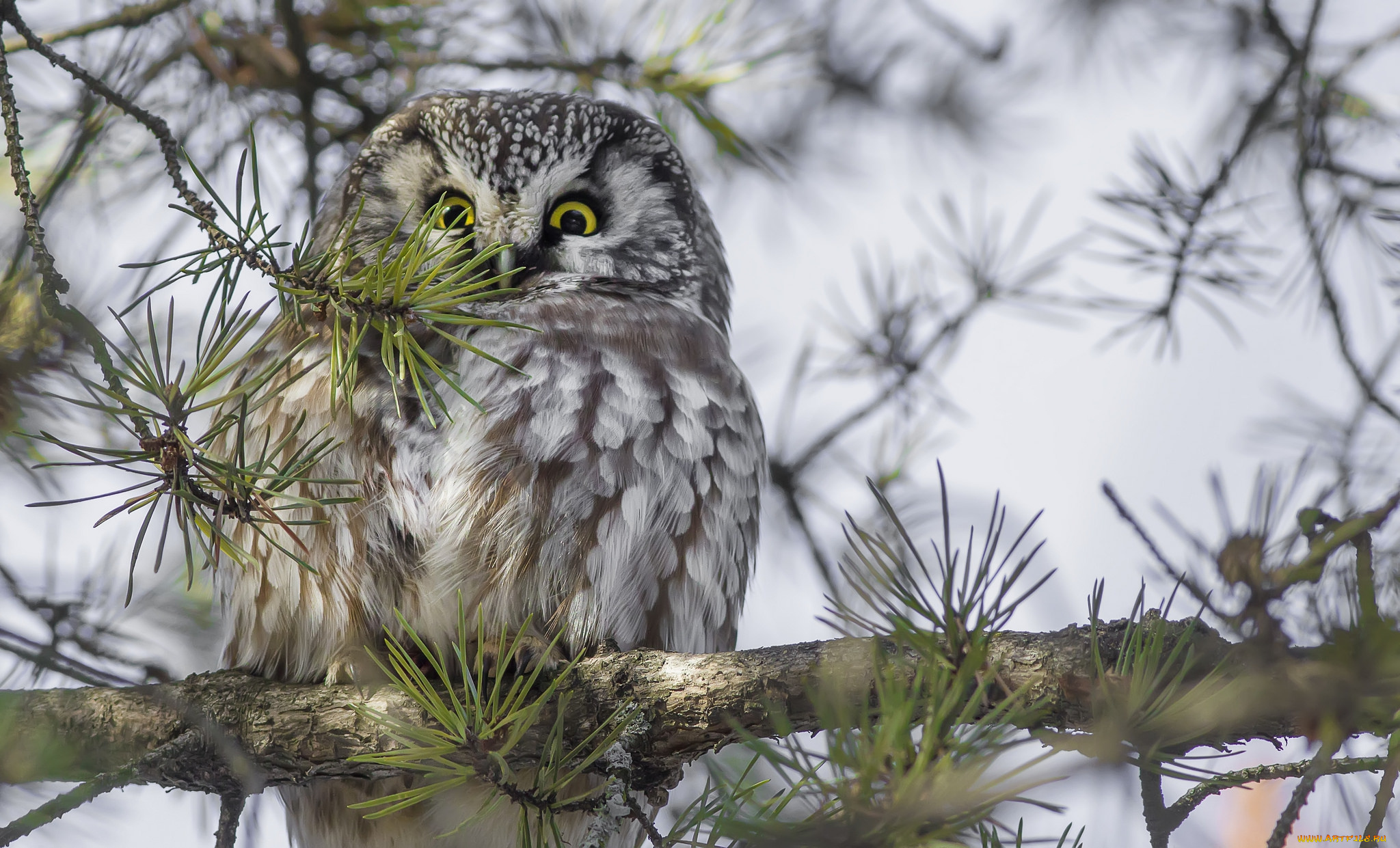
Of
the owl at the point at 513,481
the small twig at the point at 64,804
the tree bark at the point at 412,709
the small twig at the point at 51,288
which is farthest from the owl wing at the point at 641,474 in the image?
the small twig at the point at 51,288

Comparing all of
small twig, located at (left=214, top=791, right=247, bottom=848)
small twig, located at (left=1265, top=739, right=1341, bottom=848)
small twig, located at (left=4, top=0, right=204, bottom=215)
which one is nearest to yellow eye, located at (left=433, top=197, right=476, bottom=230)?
small twig, located at (left=4, top=0, right=204, bottom=215)

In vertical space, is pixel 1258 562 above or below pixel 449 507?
below

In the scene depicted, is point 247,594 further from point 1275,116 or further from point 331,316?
point 1275,116

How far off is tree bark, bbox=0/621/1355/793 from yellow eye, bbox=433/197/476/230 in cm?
106

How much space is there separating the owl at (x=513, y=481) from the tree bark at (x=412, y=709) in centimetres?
13

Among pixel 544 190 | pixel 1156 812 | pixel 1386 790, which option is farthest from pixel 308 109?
pixel 1386 790

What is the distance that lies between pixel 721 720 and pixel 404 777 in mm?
684

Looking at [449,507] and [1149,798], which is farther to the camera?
[449,507]

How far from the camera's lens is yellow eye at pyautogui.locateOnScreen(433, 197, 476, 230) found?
97.8 inches

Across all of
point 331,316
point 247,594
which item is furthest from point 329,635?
point 331,316

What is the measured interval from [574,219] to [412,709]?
50.7 inches

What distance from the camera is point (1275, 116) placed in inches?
111

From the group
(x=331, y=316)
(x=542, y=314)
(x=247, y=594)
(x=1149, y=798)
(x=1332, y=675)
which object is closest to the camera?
(x=1332, y=675)

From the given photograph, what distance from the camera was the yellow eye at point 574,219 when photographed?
261 centimetres
